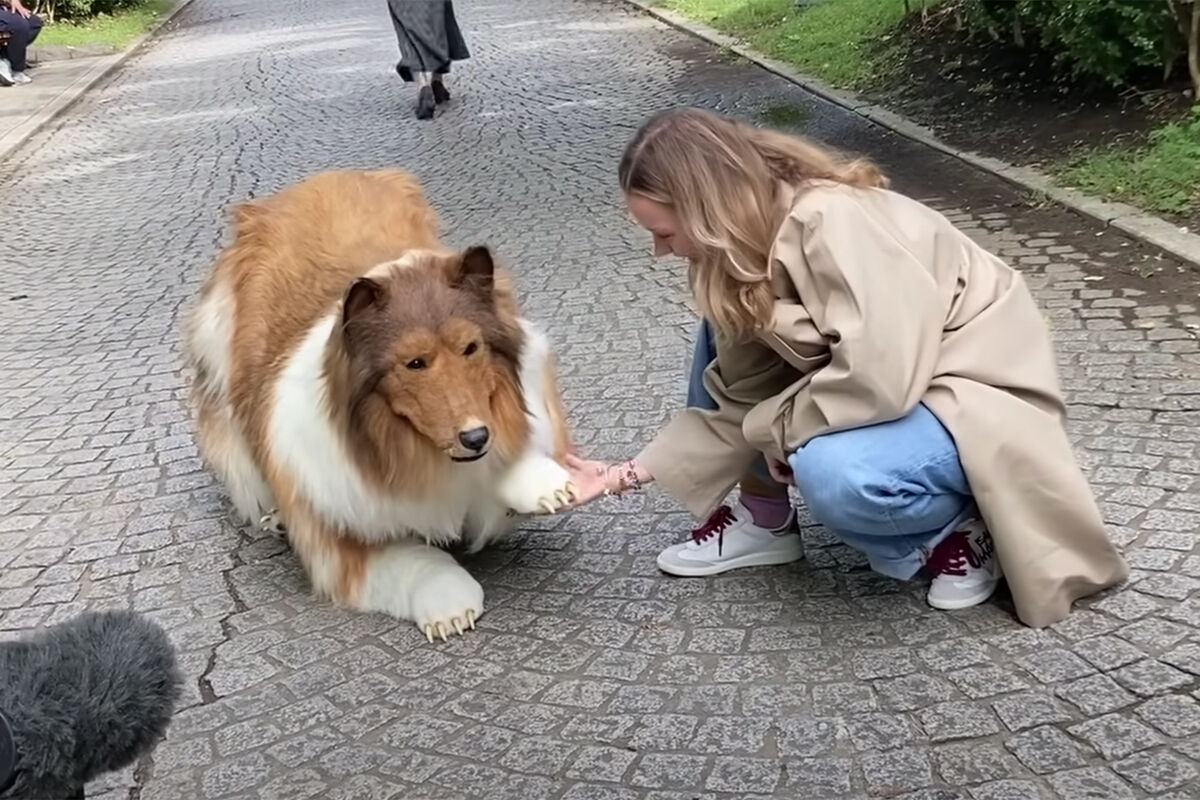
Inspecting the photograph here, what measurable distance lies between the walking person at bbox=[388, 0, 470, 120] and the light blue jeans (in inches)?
380

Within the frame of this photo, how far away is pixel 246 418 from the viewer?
4.36 metres

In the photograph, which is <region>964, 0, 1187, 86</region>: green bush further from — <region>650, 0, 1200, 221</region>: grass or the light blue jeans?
the light blue jeans

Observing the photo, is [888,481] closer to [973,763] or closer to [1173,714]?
[973,763]

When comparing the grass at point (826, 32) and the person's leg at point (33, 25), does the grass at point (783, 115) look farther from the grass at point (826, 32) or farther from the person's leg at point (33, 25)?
the person's leg at point (33, 25)

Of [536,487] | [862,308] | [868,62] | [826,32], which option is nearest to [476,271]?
[536,487]

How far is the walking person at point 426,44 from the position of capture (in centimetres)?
1209

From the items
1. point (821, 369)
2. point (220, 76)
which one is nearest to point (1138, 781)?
point (821, 369)

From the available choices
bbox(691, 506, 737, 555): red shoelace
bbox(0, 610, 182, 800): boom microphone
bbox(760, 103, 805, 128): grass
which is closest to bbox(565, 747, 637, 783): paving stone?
bbox(691, 506, 737, 555): red shoelace

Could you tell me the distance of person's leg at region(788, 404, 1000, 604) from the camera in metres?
3.32

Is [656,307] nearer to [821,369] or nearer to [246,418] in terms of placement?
[246,418]

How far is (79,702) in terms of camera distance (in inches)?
65.9

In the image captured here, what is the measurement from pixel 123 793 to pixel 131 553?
1581mm

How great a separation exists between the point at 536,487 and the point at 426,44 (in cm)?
933

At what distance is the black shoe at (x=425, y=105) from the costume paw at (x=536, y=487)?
359 inches
